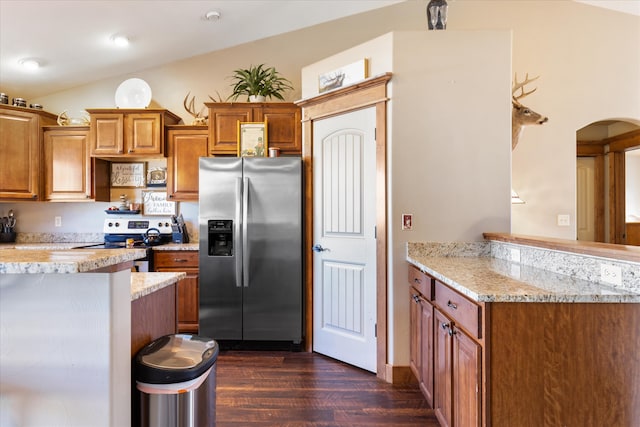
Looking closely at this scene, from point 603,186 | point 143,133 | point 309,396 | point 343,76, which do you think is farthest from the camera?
point 603,186

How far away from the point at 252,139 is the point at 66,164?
2.21 m

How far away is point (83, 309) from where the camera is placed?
108 cm

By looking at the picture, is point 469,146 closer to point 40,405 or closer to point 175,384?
point 175,384

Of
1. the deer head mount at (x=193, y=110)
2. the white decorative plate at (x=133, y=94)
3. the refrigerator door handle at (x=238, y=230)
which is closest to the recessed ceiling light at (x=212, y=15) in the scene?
the deer head mount at (x=193, y=110)

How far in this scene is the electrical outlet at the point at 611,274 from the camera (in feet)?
4.32

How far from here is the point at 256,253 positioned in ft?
9.77

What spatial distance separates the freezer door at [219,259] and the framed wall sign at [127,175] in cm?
133

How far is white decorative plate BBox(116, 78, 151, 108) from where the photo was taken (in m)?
3.73

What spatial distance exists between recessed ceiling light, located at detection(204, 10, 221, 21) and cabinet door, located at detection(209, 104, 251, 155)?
839 mm

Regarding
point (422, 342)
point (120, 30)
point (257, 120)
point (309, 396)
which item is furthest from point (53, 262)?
point (120, 30)

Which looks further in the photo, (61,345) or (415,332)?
(415,332)

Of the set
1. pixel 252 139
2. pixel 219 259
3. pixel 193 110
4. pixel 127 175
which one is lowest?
pixel 219 259

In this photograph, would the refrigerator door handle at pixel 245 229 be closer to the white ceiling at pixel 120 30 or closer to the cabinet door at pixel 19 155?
the white ceiling at pixel 120 30

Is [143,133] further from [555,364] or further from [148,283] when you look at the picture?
[555,364]
